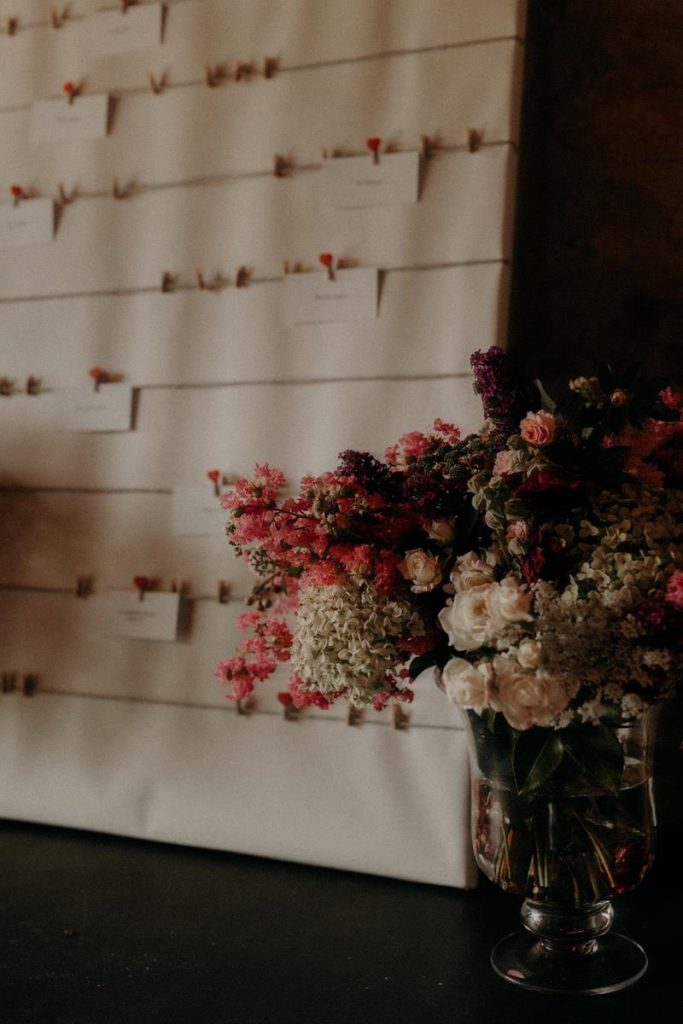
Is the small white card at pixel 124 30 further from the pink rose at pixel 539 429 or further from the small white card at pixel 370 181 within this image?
the pink rose at pixel 539 429

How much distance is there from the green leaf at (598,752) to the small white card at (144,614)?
2.24 ft

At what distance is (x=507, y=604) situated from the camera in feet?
2.84

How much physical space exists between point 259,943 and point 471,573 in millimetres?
520

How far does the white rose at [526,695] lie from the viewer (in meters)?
0.85

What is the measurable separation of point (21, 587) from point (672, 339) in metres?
1.03

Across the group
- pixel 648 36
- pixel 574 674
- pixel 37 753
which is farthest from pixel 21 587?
pixel 648 36

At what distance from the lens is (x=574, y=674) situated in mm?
875

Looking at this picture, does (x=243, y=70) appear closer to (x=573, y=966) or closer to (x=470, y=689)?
(x=470, y=689)

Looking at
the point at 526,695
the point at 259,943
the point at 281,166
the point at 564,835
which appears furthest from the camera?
the point at 281,166

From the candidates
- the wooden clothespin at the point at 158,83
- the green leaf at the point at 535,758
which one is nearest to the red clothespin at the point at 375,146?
the wooden clothespin at the point at 158,83

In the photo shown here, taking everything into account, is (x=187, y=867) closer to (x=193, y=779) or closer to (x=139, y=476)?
(x=193, y=779)

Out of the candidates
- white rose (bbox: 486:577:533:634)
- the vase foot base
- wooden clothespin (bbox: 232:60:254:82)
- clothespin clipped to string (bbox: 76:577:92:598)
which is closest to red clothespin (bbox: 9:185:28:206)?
wooden clothespin (bbox: 232:60:254:82)

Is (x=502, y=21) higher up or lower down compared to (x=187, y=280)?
higher up

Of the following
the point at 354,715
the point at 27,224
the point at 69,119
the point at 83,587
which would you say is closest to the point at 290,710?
the point at 354,715
